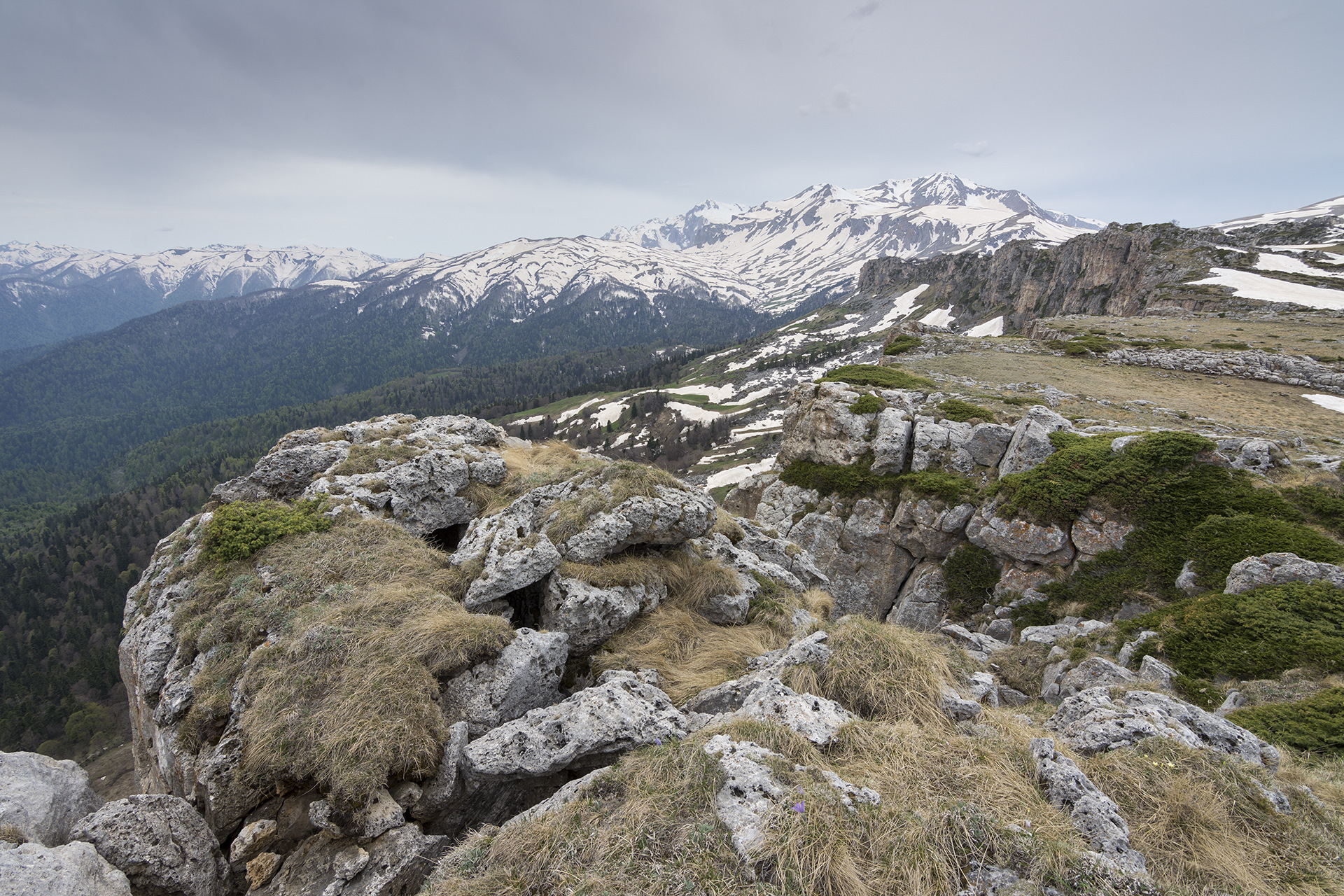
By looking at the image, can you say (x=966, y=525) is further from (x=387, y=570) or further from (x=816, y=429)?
(x=387, y=570)

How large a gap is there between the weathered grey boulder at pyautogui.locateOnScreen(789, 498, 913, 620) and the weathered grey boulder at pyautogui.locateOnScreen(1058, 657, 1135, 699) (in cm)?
1028

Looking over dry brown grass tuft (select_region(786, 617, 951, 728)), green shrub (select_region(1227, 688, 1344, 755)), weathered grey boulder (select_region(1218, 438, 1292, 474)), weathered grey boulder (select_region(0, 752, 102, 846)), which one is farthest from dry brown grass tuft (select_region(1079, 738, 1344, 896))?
weathered grey boulder (select_region(1218, 438, 1292, 474))

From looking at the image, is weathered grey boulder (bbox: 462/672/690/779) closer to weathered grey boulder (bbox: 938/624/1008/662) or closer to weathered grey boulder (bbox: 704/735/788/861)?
weathered grey boulder (bbox: 704/735/788/861)

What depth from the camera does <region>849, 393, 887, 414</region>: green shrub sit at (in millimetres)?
24141

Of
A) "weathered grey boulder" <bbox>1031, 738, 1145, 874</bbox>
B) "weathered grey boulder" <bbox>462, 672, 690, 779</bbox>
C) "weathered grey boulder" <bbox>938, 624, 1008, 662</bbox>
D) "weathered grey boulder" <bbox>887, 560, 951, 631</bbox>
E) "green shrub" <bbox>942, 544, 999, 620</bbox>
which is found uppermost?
"weathered grey boulder" <bbox>1031, 738, 1145, 874</bbox>

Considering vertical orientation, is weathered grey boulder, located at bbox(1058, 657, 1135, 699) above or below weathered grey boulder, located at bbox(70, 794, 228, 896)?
below

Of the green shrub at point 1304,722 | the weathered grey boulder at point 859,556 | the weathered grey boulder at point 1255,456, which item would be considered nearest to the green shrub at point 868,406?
the weathered grey boulder at point 859,556

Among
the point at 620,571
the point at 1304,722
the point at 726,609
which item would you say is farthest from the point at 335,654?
the point at 1304,722

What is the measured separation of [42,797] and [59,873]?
228cm

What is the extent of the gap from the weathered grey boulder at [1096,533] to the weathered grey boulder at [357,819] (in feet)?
62.4

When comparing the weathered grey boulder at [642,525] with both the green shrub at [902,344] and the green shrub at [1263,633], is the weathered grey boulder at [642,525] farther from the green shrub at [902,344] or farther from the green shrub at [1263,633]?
the green shrub at [902,344]

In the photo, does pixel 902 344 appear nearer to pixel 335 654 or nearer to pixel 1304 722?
pixel 1304 722

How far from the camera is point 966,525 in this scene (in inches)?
740

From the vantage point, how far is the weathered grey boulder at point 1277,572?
10602mm
